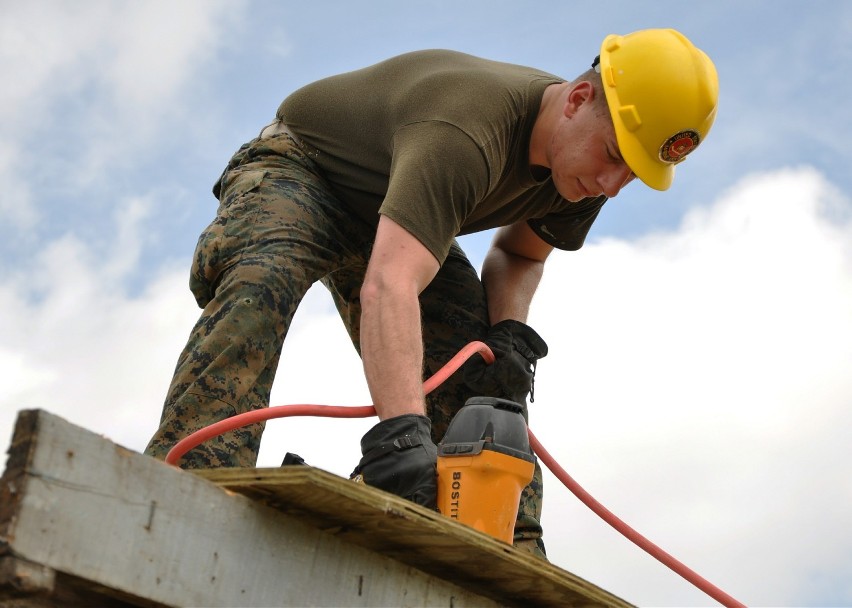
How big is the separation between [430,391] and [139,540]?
1471mm

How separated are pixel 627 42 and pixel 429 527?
224 cm

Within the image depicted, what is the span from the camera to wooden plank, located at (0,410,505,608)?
1599 mm

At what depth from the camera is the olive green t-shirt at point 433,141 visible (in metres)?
3.19

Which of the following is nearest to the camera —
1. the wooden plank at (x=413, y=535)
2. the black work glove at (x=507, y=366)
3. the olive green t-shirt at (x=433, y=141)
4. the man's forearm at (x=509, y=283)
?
the wooden plank at (x=413, y=535)

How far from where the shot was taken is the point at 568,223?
425cm

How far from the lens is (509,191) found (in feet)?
12.4

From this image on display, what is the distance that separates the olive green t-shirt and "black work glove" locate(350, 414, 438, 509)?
57 centimetres

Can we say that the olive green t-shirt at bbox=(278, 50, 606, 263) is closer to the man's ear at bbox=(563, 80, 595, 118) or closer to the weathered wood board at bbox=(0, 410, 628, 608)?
the man's ear at bbox=(563, 80, 595, 118)

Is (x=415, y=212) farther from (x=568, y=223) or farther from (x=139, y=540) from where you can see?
(x=139, y=540)

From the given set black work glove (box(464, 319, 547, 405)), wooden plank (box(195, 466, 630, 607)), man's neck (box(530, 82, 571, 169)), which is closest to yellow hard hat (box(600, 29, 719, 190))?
man's neck (box(530, 82, 571, 169))

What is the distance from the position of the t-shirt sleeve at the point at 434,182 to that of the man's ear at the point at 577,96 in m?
0.45

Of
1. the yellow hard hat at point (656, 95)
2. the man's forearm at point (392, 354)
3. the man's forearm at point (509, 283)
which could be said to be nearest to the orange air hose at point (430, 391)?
the man's forearm at point (392, 354)

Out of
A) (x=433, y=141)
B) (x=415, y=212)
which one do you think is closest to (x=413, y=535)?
(x=415, y=212)

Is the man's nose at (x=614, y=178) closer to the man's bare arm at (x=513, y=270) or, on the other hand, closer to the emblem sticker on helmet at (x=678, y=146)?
the emblem sticker on helmet at (x=678, y=146)
